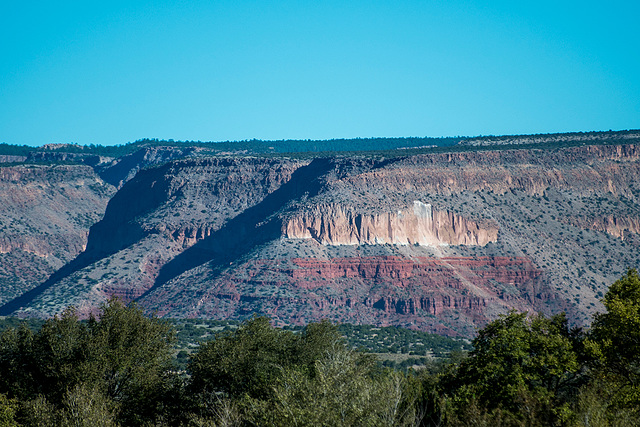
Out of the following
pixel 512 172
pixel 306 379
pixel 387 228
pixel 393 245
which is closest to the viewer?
pixel 306 379

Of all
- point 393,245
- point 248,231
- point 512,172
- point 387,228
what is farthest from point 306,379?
point 512,172

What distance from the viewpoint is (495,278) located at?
143 meters

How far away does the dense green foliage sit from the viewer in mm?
34969

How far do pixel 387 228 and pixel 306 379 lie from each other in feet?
364

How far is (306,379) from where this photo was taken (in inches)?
1455

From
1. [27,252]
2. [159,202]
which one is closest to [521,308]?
[159,202]

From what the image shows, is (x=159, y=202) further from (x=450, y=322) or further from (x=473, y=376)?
(x=473, y=376)

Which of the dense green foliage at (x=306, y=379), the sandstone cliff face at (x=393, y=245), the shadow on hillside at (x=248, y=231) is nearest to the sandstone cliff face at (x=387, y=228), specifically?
the sandstone cliff face at (x=393, y=245)

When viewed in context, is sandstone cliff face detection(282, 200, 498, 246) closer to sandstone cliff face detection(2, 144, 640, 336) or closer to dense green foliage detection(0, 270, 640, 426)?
sandstone cliff face detection(2, 144, 640, 336)

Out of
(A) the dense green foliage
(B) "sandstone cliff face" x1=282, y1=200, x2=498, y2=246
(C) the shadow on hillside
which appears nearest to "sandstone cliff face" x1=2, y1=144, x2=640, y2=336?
(B) "sandstone cliff face" x1=282, y1=200, x2=498, y2=246

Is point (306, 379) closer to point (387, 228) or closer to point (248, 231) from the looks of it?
point (387, 228)

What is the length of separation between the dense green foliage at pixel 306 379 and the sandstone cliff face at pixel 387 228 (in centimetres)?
8908

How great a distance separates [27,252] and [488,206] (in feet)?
301

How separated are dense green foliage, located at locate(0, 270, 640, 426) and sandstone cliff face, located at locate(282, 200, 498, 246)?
8908 centimetres
